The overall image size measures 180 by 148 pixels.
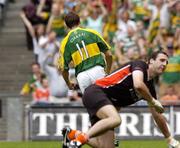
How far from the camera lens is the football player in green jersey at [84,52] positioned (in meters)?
13.4

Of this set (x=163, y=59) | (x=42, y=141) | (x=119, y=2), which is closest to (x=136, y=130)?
(x=42, y=141)

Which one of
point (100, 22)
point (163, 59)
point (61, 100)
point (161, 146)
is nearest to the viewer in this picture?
point (163, 59)

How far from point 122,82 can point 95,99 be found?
0.44 meters

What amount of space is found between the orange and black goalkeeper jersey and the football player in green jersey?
131 cm

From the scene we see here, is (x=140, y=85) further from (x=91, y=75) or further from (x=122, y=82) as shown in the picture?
(x=91, y=75)

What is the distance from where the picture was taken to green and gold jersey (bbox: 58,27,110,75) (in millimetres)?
13422

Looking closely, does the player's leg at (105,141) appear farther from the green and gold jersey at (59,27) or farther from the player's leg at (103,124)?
the green and gold jersey at (59,27)

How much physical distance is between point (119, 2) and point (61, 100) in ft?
12.3

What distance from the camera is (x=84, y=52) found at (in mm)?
13445

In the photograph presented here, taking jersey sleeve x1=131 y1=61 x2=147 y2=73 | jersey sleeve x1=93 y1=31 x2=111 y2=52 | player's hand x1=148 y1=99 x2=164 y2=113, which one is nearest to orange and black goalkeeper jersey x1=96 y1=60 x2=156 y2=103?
jersey sleeve x1=131 y1=61 x2=147 y2=73

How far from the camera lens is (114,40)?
69.9ft

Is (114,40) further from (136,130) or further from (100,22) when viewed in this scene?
(136,130)

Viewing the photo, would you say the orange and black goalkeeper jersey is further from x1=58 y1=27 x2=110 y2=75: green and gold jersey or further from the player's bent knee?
x1=58 y1=27 x2=110 y2=75: green and gold jersey

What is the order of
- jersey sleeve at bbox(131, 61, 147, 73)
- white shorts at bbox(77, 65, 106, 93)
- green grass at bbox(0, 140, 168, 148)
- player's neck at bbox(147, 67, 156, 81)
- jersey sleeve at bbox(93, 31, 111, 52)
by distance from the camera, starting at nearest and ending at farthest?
jersey sleeve at bbox(131, 61, 147, 73) < player's neck at bbox(147, 67, 156, 81) < white shorts at bbox(77, 65, 106, 93) < jersey sleeve at bbox(93, 31, 111, 52) < green grass at bbox(0, 140, 168, 148)
